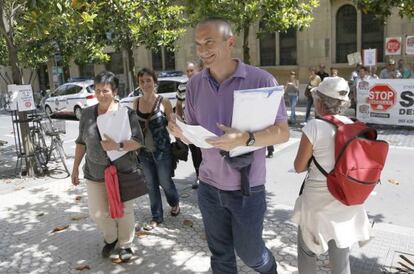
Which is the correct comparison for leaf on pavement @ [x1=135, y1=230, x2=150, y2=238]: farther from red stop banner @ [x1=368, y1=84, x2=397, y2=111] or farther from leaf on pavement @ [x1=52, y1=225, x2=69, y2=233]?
red stop banner @ [x1=368, y1=84, x2=397, y2=111]

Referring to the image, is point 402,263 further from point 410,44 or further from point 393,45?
point 393,45

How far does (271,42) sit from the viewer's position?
72.6 ft

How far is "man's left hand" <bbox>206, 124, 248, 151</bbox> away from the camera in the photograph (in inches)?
92.7

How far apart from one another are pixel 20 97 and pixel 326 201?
20.1 ft

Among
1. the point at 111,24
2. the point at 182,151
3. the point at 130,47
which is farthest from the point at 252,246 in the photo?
the point at 130,47

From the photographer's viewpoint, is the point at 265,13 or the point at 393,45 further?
the point at 393,45

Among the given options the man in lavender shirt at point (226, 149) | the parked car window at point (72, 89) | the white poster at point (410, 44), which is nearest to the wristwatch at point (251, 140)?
the man in lavender shirt at point (226, 149)

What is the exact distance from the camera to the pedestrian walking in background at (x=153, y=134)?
4.55 m

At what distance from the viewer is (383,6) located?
4.39m

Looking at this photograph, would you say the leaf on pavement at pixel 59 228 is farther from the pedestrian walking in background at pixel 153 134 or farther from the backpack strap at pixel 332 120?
the backpack strap at pixel 332 120

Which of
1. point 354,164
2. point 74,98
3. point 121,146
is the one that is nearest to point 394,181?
point 354,164

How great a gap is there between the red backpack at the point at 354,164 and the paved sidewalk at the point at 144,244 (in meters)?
1.27

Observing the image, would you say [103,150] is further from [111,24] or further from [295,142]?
[111,24]

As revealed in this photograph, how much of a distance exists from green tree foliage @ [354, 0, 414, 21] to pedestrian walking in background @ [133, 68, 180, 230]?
231cm
